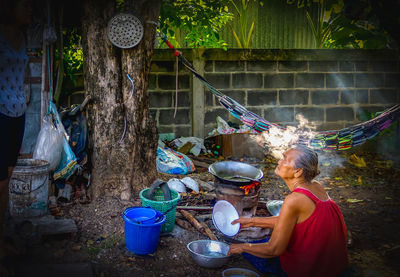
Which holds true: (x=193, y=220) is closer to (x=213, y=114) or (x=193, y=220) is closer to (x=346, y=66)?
(x=213, y=114)

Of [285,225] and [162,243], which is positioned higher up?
[285,225]

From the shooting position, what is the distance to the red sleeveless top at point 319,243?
6.32 ft

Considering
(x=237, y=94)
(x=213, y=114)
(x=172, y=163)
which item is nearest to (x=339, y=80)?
(x=237, y=94)

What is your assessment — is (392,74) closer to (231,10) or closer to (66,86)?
(231,10)

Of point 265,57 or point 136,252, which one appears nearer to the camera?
point 136,252

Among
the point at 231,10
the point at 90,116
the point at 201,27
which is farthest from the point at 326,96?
the point at 90,116

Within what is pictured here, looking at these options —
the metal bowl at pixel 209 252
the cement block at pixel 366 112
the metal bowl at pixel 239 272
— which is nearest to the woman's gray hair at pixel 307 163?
the metal bowl at pixel 239 272

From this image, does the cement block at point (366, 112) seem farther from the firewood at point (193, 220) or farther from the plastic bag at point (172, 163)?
the firewood at point (193, 220)

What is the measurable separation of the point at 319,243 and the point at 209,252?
102 centimetres

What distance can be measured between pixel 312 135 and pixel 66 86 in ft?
11.4

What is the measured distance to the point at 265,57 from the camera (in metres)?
5.74

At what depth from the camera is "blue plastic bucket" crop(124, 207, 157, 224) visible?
2.59 metres

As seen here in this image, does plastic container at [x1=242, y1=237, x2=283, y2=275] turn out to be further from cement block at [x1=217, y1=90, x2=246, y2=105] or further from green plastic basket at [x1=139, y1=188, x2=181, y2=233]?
cement block at [x1=217, y1=90, x2=246, y2=105]

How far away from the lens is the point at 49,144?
3258 millimetres
